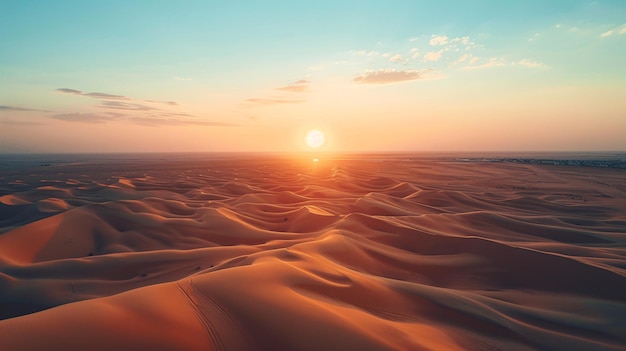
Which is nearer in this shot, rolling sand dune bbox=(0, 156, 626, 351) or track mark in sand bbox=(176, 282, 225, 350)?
track mark in sand bbox=(176, 282, 225, 350)

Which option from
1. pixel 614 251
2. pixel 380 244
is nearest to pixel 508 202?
pixel 614 251

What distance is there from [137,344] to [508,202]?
19.1 meters

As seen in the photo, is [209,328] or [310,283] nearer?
[209,328]

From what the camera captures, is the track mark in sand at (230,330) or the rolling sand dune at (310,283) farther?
the rolling sand dune at (310,283)

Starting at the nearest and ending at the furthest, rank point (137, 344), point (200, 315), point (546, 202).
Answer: point (137, 344) < point (200, 315) < point (546, 202)

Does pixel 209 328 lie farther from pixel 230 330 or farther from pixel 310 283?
pixel 310 283

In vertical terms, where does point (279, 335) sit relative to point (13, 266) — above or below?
above

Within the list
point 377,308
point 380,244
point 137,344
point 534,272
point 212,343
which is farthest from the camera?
point 380,244

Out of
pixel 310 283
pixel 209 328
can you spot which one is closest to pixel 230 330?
pixel 209 328

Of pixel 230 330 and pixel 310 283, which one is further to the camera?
pixel 310 283

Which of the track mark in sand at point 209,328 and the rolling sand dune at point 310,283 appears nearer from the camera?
the track mark in sand at point 209,328

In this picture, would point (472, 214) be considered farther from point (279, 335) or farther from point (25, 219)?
point (25, 219)

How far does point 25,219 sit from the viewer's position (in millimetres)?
14453

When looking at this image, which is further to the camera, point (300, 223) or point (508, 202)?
point (508, 202)
